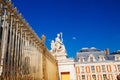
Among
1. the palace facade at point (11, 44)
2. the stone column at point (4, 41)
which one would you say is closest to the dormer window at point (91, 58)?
the palace facade at point (11, 44)

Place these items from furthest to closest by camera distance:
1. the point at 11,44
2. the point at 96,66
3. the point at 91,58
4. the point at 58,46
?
the point at 91,58
the point at 96,66
the point at 58,46
the point at 11,44

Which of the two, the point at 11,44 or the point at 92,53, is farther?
the point at 92,53

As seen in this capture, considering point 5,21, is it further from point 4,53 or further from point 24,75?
point 24,75

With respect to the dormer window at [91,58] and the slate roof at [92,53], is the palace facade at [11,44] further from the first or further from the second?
the slate roof at [92,53]

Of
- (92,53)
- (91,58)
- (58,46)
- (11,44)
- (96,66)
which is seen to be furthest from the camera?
(92,53)

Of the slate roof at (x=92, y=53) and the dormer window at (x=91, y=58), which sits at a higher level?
the slate roof at (x=92, y=53)

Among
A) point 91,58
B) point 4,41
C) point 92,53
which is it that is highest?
point 92,53

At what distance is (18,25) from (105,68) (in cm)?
2601

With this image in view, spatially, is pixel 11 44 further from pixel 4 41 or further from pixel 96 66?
pixel 96 66

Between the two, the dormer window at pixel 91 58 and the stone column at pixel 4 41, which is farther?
the dormer window at pixel 91 58

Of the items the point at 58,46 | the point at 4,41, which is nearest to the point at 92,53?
the point at 58,46

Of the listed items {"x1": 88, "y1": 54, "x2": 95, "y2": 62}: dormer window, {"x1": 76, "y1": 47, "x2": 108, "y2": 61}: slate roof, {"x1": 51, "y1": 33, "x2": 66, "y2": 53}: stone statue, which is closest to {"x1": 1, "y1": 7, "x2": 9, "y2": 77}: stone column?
{"x1": 51, "y1": 33, "x2": 66, "y2": 53}: stone statue

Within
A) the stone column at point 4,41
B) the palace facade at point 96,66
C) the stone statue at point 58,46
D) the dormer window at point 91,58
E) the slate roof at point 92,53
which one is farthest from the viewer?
the slate roof at point 92,53

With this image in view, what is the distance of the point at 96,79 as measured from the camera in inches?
1096
